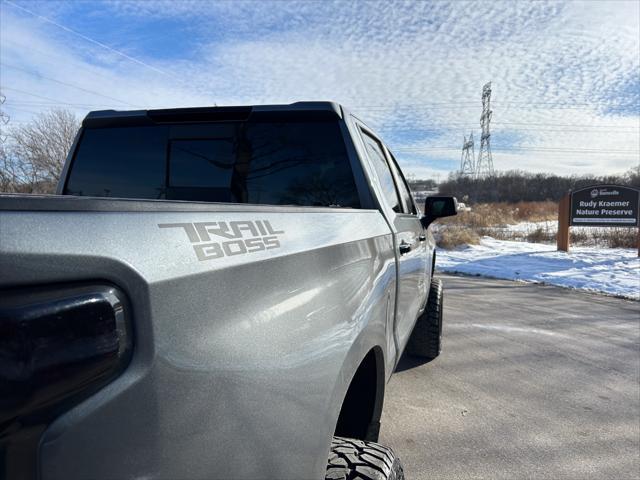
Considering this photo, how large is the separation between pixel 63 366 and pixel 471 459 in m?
2.83

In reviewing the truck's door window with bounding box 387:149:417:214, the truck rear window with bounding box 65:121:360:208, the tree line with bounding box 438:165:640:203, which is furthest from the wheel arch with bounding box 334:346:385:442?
the tree line with bounding box 438:165:640:203

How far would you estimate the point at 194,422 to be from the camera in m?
0.77

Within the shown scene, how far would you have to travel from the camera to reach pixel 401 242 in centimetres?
252

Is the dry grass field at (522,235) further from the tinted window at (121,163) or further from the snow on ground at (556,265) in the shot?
the tinted window at (121,163)

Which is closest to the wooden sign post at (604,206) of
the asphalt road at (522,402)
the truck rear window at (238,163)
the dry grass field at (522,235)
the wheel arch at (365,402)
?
the dry grass field at (522,235)

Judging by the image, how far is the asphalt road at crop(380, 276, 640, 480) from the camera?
108 inches

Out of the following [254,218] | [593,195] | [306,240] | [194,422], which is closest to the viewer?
[194,422]

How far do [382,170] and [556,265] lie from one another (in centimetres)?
1038

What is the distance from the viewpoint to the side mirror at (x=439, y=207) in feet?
12.8

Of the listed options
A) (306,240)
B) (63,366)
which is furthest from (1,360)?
(306,240)

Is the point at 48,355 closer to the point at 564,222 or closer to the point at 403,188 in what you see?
the point at 403,188

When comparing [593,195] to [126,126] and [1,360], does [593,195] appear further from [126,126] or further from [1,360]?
[1,360]

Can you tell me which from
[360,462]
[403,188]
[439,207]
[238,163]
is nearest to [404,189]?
[403,188]

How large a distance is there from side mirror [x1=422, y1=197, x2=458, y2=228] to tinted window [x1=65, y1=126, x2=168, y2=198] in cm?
235
